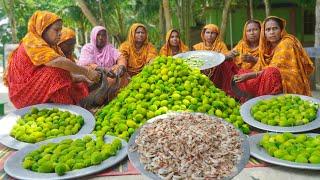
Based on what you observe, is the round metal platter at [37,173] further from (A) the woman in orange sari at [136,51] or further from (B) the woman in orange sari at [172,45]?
(B) the woman in orange sari at [172,45]

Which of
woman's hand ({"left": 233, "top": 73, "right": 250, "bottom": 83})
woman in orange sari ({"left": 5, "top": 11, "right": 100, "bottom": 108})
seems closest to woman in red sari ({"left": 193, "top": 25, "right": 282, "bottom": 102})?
woman's hand ({"left": 233, "top": 73, "right": 250, "bottom": 83})

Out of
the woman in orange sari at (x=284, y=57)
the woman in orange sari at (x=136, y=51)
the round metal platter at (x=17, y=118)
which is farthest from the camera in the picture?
the woman in orange sari at (x=136, y=51)

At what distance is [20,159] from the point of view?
8.75 ft

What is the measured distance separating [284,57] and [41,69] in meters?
2.51

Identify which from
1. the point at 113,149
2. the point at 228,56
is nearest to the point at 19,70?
the point at 113,149

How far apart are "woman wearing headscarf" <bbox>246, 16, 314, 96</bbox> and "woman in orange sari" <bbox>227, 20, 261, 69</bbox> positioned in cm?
25

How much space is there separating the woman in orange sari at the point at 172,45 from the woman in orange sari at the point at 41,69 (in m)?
2.00

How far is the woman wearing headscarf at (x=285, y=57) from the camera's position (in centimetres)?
411

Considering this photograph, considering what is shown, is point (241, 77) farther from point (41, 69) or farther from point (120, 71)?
point (41, 69)

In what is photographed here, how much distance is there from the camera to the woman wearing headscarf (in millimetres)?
4113

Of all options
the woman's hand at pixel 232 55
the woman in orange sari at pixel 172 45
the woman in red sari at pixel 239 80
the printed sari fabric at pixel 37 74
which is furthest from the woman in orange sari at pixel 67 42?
the woman's hand at pixel 232 55

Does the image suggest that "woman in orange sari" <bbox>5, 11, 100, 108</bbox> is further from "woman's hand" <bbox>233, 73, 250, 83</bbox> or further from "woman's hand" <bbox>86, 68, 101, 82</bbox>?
"woman's hand" <bbox>233, 73, 250, 83</bbox>

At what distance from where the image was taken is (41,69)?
148 inches

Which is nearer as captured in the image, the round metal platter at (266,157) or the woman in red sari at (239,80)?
the round metal platter at (266,157)
